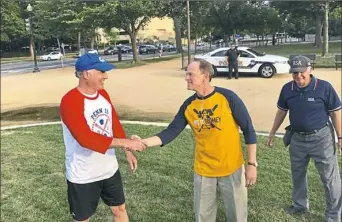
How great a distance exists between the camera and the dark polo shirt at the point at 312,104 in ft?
13.2

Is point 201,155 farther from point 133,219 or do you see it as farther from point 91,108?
point 133,219

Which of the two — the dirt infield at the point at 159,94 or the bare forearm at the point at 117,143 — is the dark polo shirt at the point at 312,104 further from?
the dirt infield at the point at 159,94

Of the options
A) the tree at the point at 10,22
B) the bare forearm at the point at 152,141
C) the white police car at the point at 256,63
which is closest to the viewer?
the bare forearm at the point at 152,141

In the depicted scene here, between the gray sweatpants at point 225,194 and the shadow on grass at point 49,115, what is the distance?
6.80 meters

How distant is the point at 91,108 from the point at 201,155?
0.96 m

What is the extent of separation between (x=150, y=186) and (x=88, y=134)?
259cm

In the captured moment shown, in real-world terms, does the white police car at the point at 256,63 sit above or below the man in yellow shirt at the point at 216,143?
below

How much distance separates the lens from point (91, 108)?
3328mm

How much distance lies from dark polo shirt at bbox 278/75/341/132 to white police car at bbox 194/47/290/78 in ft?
49.3

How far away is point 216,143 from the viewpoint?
11.1 ft

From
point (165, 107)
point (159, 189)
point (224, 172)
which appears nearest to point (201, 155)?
point (224, 172)

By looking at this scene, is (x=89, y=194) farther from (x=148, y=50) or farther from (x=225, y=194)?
(x=148, y=50)

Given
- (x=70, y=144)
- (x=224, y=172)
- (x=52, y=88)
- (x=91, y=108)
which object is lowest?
(x=52, y=88)

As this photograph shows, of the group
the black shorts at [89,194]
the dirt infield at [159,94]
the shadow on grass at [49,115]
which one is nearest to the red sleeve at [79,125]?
the black shorts at [89,194]
